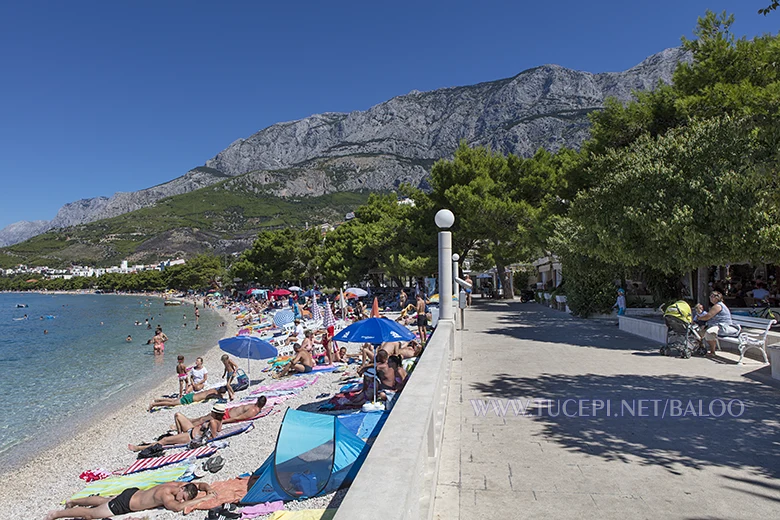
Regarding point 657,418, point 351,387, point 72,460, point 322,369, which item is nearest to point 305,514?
point 657,418

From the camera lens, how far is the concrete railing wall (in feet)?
6.47

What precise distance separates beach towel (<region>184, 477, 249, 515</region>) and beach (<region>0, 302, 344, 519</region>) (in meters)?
0.11

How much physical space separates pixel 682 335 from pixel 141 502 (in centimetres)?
894

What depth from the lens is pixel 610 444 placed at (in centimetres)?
435

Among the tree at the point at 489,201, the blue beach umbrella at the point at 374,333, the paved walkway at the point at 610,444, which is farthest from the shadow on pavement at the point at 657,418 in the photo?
the tree at the point at 489,201

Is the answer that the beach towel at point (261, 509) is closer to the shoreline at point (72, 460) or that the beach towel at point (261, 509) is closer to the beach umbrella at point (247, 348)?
the shoreline at point (72, 460)

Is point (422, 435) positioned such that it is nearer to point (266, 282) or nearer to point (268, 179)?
point (266, 282)

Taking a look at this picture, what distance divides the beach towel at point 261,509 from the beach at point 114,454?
0.11m

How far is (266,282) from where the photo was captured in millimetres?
58656

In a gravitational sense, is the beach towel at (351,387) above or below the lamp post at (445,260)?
below

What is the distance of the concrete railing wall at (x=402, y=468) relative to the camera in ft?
6.47

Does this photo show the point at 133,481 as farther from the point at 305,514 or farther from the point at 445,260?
the point at 445,260

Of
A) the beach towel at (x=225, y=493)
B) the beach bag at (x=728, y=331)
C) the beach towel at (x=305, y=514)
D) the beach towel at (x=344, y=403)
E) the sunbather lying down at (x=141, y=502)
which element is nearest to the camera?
the beach towel at (x=305, y=514)

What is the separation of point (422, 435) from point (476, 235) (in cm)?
2409
